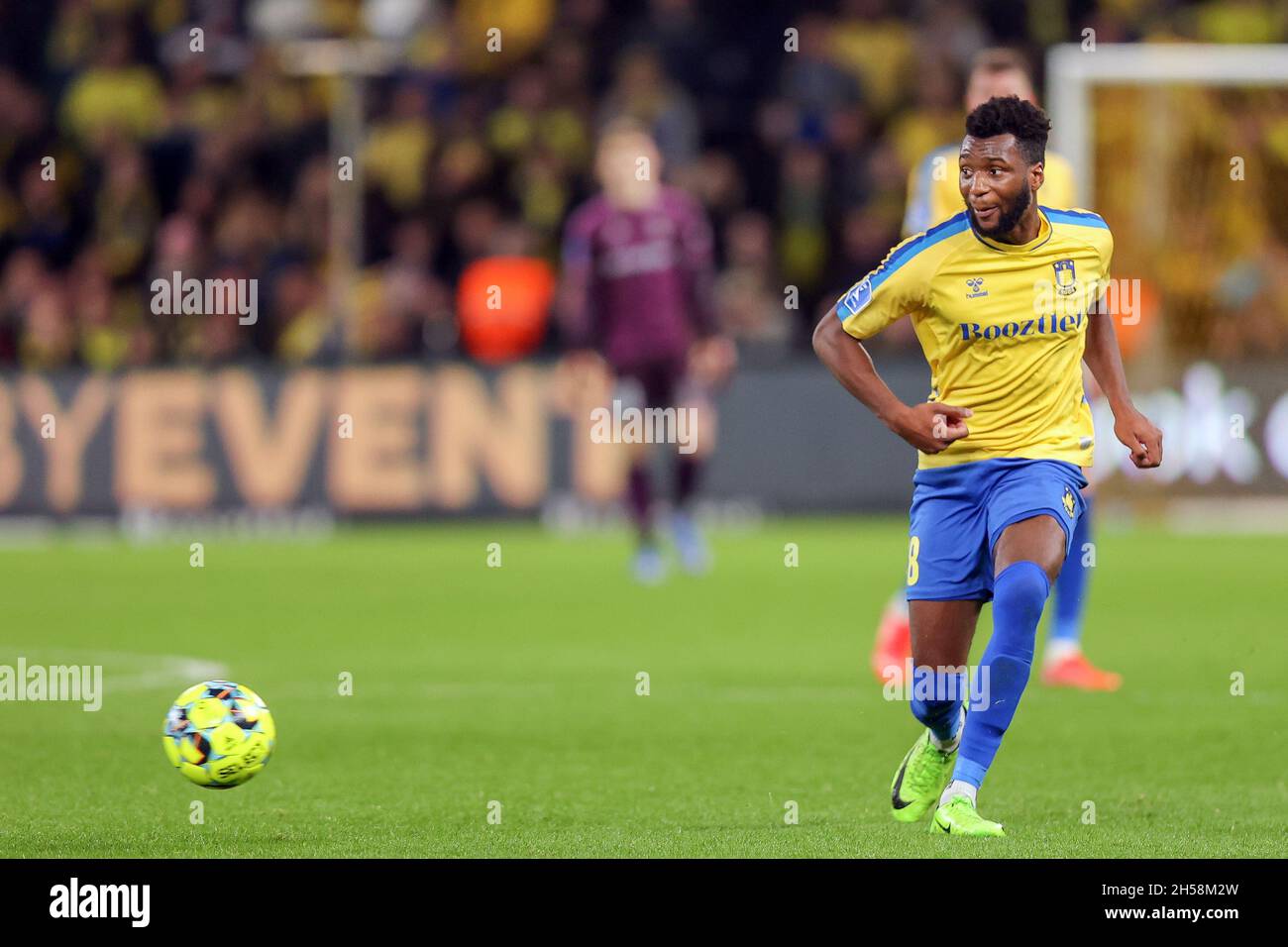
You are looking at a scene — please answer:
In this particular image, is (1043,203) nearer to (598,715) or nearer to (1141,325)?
(598,715)

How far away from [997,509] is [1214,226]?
12979mm

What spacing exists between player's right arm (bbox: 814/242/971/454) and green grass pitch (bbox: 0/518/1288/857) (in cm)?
111

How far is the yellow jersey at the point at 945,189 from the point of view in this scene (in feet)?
28.0

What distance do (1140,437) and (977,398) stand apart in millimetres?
440

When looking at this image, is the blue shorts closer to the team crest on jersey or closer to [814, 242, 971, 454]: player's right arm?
[814, 242, 971, 454]: player's right arm

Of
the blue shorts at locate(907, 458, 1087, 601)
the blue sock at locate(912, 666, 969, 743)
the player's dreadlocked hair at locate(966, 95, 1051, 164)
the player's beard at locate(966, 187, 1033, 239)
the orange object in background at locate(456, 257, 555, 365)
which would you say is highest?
the orange object in background at locate(456, 257, 555, 365)

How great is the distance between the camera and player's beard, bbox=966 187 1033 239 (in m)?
6.10

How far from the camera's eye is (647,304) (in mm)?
14828

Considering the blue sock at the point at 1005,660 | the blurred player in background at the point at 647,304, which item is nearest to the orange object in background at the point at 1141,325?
the blurred player in background at the point at 647,304

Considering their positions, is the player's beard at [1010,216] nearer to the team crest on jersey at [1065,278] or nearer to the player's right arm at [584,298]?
the team crest on jersey at [1065,278]

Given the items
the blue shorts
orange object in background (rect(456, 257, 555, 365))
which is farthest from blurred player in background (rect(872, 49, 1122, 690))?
orange object in background (rect(456, 257, 555, 365))

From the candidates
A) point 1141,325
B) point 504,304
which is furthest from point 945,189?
point 504,304

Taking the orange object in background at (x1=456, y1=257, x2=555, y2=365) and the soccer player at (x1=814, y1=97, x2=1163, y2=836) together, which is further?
the orange object in background at (x1=456, y1=257, x2=555, y2=365)
